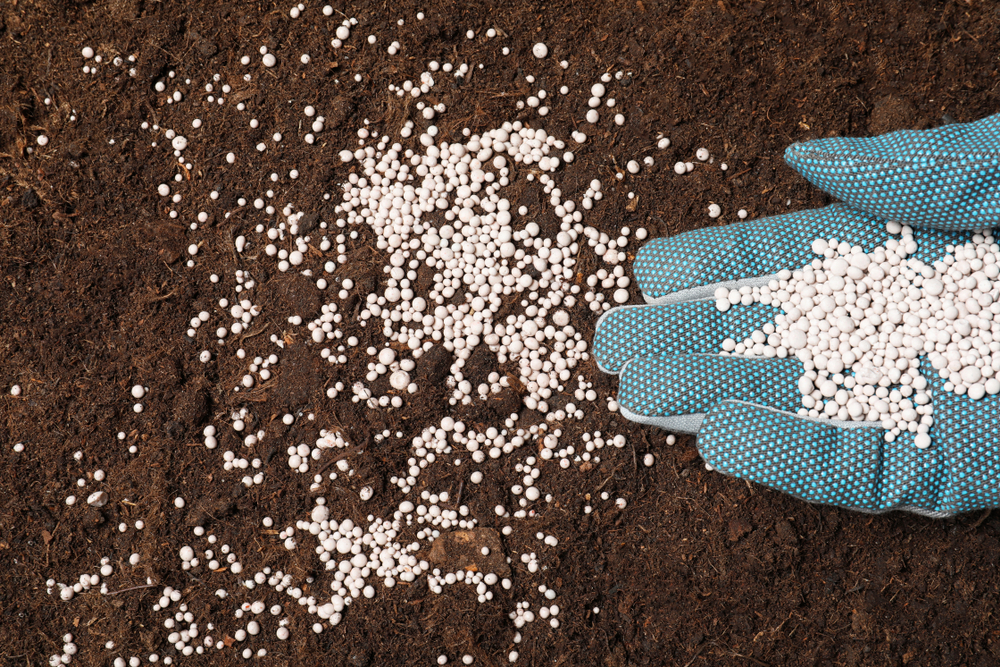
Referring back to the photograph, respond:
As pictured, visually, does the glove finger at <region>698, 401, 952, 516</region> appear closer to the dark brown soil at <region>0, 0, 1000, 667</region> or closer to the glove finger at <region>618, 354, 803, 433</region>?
the glove finger at <region>618, 354, 803, 433</region>

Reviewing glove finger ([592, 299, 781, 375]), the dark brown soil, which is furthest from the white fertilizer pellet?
the dark brown soil

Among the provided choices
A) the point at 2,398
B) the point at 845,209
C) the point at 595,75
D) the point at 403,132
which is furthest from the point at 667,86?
the point at 2,398

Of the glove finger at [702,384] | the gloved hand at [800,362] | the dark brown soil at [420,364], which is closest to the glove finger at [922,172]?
the gloved hand at [800,362]

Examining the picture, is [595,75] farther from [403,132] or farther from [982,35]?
[982,35]

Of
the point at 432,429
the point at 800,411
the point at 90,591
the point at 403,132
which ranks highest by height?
the point at 403,132

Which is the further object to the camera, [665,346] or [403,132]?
[403,132]

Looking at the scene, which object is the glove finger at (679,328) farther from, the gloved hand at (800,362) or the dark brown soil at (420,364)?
the dark brown soil at (420,364)

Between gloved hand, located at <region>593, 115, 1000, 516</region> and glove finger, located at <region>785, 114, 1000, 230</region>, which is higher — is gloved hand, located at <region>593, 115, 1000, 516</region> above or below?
below
